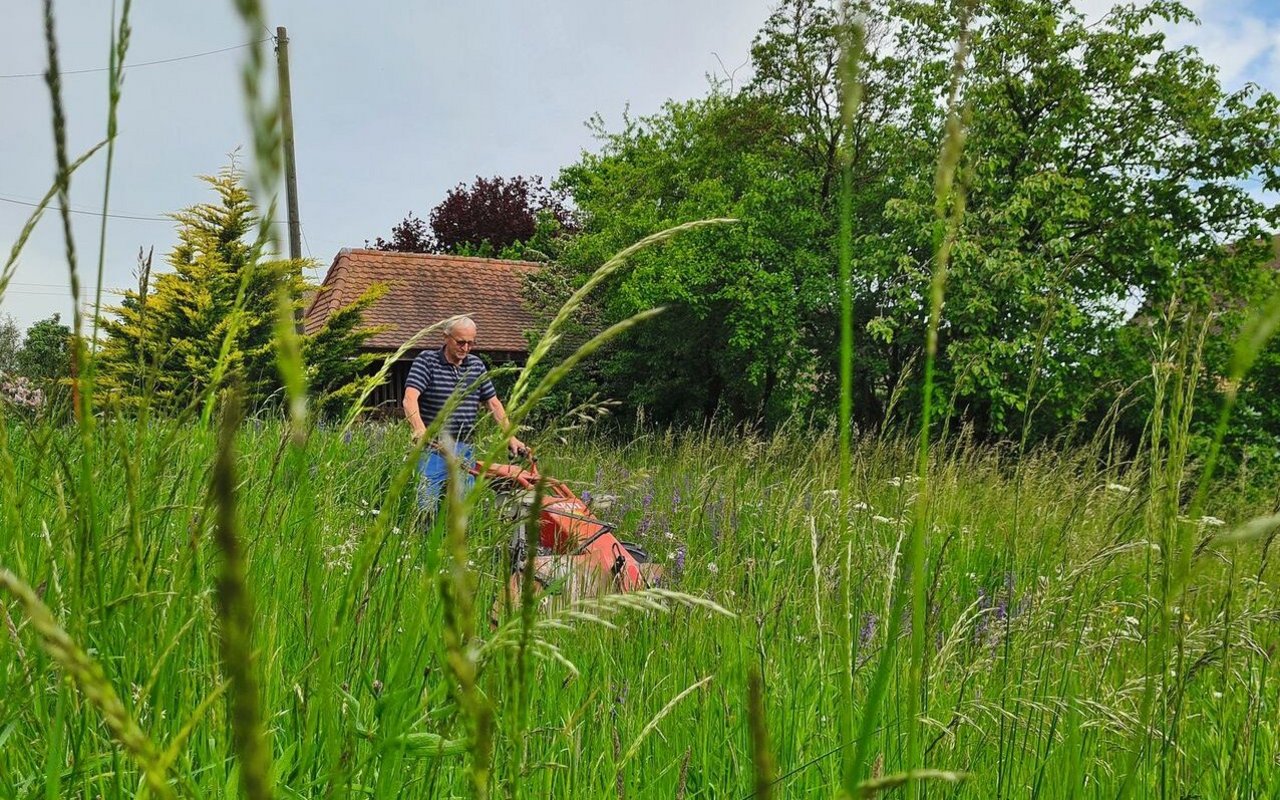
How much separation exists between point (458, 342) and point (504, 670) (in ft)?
16.9

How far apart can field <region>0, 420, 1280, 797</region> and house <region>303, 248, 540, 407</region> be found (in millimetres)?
21613

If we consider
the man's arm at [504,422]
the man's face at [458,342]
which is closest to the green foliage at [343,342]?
the man's face at [458,342]

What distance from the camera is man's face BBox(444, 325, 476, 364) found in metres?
5.64

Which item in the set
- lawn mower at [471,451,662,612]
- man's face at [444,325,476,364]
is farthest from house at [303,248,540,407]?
lawn mower at [471,451,662,612]

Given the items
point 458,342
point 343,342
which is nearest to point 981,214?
point 458,342

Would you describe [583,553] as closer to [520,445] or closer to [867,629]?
[520,445]

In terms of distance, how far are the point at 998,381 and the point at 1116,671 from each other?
11.2 meters

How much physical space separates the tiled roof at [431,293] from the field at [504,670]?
22.0m

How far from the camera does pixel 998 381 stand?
1228 centimetres

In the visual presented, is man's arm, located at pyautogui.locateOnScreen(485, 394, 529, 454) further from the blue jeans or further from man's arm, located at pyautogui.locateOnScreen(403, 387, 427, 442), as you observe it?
man's arm, located at pyautogui.locateOnScreen(403, 387, 427, 442)

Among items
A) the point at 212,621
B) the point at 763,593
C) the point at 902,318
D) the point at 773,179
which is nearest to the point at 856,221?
the point at 773,179

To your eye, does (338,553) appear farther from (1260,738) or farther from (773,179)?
(773,179)

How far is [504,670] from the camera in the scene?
734 millimetres

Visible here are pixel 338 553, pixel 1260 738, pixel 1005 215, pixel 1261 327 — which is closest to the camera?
pixel 1261 327
